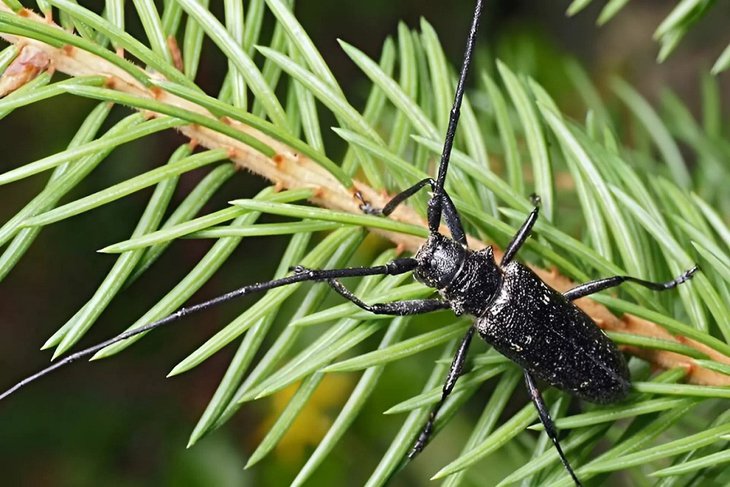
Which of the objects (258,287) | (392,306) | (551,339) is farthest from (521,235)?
(258,287)

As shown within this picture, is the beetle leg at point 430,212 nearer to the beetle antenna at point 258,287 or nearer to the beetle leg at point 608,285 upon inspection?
the beetle antenna at point 258,287

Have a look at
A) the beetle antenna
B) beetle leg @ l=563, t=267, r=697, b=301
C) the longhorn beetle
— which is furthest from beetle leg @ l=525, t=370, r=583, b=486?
the beetle antenna

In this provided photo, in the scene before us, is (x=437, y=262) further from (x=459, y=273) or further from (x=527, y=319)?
(x=527, y=319)

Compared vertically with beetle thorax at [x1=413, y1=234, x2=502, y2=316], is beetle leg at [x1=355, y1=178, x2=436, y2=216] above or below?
above

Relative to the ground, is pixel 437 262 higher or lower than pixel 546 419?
higher

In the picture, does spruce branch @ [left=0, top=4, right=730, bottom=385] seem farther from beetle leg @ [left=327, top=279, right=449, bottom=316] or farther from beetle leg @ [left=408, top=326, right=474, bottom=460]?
beetle leg @ [left=408, top=326, right=474, bottom=460]

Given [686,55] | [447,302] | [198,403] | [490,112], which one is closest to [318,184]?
[447,302]

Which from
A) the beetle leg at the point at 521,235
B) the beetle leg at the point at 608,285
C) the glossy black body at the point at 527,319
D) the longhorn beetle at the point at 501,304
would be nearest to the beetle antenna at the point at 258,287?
the longhorn beetle at the point at 501,304

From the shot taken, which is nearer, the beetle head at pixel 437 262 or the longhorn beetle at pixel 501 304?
the longhorn beetle at pixel 501 304
